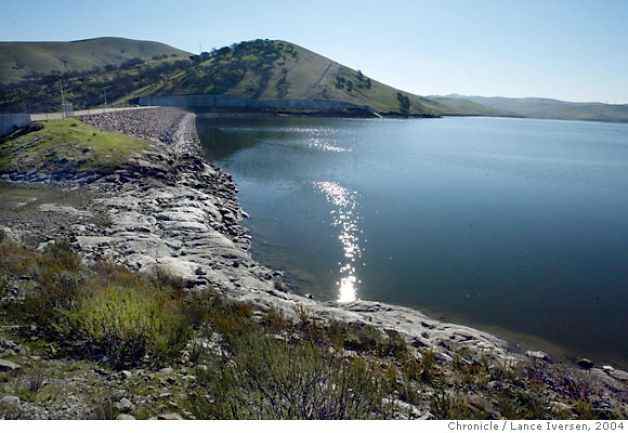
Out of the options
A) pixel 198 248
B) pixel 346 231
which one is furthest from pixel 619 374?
pixel 198 248

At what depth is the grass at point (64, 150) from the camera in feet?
91.7

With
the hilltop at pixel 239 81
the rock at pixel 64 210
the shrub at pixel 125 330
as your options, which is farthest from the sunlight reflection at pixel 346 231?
the hilltop at pixel 239 81

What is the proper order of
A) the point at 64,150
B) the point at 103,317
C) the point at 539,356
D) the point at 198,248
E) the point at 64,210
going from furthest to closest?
the point at 64,150 → the point at 64,210 → the point at 198,248 → the point at 539,356 → the point at 103,317

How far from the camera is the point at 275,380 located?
18.1 ft

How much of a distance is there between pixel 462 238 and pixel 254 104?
12080 centimetres

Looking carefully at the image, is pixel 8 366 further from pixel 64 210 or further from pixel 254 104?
pixel 254 104

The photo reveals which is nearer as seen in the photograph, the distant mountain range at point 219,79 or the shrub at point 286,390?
the shrub at point 286,390

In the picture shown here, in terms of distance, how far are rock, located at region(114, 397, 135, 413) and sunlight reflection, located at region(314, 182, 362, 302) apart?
1102 cm

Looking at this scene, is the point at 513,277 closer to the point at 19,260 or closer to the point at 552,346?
the point at 552,346

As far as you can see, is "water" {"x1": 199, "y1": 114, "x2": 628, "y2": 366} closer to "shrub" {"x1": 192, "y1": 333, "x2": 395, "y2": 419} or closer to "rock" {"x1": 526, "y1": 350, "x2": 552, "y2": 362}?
"rock" {"x1": 526, "y1": 350, "x2": 552, "y2": 362}

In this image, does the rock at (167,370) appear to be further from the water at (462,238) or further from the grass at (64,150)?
the grass at (64,150)

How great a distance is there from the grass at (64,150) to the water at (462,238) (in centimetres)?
1019

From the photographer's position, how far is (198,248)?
17250 mm

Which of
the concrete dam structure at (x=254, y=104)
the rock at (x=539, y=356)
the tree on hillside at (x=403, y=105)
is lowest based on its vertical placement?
the rock at (x=539, y=356)
